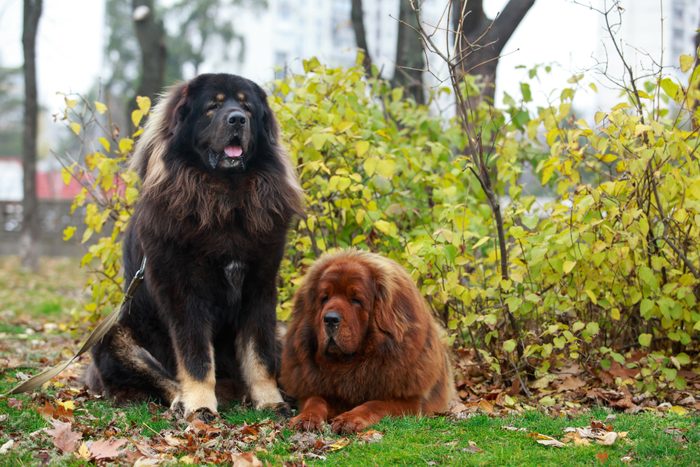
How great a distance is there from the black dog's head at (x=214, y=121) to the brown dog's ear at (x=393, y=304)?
125cm

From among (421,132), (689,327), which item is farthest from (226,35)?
(689,327)

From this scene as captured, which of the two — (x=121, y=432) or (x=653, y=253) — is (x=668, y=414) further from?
(x=121, y=432)

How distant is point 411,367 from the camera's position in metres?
4.89

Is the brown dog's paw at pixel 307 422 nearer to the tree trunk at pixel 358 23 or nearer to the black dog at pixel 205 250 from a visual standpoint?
the black dog at pixel 205 250

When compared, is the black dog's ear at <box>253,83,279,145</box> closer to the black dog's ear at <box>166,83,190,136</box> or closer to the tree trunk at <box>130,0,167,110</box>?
the black dog's ear at <box>166,83,190,136</box>

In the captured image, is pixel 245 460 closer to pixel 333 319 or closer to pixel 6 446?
pixel 333 319

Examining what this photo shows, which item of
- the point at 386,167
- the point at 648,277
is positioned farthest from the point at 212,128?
the point at 648,277

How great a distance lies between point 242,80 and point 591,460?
3.27m

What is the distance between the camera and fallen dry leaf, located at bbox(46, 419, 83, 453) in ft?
13.6

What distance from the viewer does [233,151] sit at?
17.0 ft

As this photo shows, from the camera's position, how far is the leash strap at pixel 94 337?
4770 millimetres

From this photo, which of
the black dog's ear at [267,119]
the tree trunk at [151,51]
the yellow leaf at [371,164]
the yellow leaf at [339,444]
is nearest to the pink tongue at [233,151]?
the black dog's ear at [267,119]

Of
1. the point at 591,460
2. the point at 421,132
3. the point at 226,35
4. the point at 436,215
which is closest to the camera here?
the point at 591,460

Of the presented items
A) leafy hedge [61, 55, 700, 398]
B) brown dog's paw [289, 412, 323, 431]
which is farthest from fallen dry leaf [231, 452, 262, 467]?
leafy hedge [61, 55, 700, 398]
